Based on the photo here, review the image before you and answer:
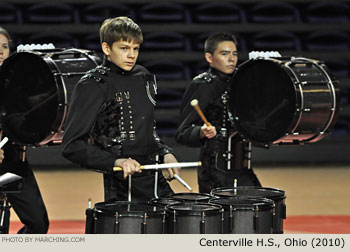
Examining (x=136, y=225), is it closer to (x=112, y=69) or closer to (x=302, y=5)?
(x=112, y=69)

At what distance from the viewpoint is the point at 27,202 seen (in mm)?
4508

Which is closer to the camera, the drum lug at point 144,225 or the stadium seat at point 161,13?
the drum lug at point 144,225

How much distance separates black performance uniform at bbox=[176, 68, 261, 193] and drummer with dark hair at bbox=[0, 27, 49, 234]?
39.1 inches

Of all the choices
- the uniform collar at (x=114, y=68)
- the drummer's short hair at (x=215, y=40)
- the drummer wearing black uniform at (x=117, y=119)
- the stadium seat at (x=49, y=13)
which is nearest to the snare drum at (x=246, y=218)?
the drummer wearing black uniform at (x=117, y=119)

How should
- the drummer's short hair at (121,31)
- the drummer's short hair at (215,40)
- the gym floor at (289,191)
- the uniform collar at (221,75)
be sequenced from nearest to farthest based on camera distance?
1. the drummer's short hair at (121,31)
2. the uniform collar at (221,75)
3. the drummer's short hair at (215,40)
4. the gym floor at (289,191)

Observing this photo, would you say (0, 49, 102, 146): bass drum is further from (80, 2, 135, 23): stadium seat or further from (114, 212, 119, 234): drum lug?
(80, 2, 135, 23): stadium seat

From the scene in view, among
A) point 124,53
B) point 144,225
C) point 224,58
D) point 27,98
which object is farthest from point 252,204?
point 224,58

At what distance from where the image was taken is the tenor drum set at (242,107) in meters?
3.41

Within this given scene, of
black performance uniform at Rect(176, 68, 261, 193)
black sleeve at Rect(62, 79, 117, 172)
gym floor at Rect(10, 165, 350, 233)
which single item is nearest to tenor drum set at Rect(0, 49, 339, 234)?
black performance uniform at Rect(176, 68, 261, 193)

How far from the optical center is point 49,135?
4285 millimetres

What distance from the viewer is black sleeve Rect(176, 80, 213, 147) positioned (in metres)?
4.77

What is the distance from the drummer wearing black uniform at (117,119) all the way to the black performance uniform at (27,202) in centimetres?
97

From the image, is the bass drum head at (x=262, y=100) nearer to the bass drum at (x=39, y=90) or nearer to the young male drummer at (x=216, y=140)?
the young male drummer at (x=216, y=140)

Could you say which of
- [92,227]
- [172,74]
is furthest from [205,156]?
[172,74]
